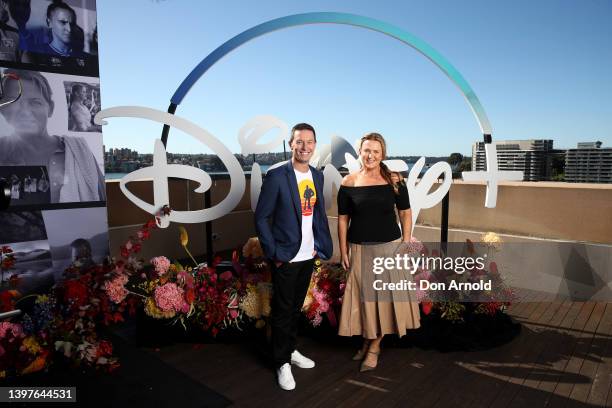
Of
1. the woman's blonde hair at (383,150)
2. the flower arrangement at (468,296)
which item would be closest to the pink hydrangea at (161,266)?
the woman's blonde hair at (383,150)

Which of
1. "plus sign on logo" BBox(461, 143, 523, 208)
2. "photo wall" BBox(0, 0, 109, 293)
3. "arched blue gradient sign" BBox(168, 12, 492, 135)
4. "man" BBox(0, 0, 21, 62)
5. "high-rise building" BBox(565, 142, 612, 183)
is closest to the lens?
"man" BBox(0, 0, 21, 62)

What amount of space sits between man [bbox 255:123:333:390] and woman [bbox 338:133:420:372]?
213mm

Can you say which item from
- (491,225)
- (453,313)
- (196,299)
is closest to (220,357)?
(196,299)

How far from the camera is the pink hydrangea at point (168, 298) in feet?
10.8

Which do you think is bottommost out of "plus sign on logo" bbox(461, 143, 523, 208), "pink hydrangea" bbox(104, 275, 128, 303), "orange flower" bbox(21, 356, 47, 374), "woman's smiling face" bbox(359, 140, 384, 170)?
"orange flower" bbox(21, 356, 47, 374)

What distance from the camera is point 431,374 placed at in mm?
2951

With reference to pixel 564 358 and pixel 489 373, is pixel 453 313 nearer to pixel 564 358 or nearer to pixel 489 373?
pixel 489 373

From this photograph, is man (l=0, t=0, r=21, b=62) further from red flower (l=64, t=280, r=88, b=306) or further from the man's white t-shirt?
the man's white t-shirt

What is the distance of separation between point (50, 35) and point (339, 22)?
265 centimetres

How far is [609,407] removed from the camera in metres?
2.53

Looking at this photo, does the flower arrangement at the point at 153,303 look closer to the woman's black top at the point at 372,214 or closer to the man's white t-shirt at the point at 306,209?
the woman's black top at the point at 372,214

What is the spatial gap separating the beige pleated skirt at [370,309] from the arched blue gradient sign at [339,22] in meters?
2.35

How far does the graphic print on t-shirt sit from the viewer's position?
2854 mm

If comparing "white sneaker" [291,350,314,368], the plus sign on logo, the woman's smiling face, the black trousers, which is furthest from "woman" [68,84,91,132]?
the plus sign on logo
